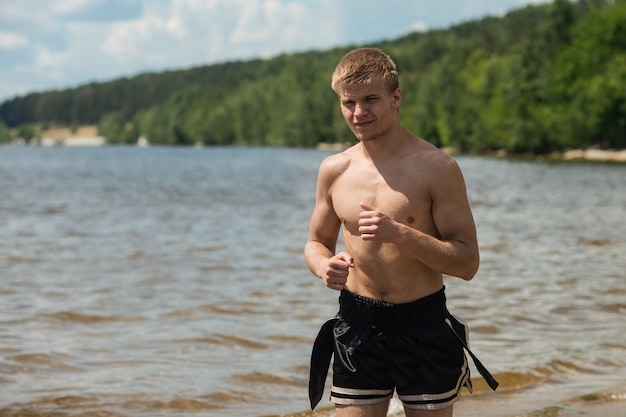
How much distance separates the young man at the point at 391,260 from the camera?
4.05 m

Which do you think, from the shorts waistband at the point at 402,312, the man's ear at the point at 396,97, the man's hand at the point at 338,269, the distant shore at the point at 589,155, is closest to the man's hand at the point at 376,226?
the man's hand at the point at 338,269

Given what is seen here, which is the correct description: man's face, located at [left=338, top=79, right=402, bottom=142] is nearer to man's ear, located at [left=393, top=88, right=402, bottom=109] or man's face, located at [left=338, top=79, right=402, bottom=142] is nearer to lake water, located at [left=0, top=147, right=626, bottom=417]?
man's ear, located at [left=393, top=88, right=402, bottom=109]

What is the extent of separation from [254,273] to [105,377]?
6.45 metres

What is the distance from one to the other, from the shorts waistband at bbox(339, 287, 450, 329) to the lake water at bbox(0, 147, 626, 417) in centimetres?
296

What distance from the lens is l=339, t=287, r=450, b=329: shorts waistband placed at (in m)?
4.17

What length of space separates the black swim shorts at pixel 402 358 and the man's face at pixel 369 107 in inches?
29.0

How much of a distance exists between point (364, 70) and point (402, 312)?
3.40ft

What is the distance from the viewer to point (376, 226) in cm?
383

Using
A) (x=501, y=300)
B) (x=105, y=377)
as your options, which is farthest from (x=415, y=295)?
(x=501, y=300)

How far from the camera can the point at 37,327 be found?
10617mm

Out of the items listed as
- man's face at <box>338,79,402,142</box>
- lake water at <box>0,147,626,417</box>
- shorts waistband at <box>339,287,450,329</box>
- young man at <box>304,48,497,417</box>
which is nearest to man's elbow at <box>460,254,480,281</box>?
young man at <box>304,48,497,417</box>

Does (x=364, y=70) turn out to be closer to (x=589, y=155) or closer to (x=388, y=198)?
(x=388, y=198)

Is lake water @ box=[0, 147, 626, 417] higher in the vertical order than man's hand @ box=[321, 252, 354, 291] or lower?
lower

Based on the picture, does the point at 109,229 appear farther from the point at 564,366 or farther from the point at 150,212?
the point at 564,366
